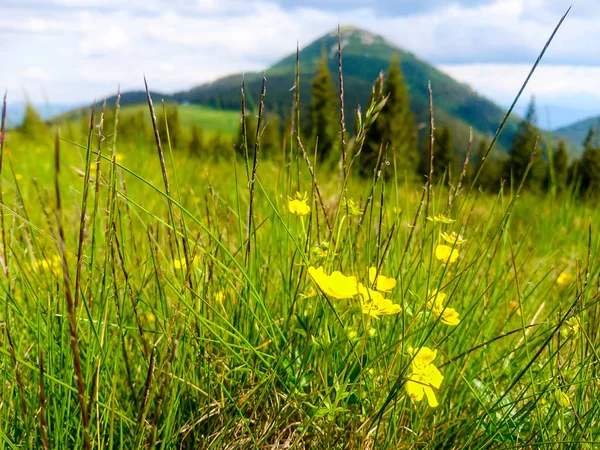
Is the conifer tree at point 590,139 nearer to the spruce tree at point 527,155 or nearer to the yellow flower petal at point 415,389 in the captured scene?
the spruce tree at point 527,155

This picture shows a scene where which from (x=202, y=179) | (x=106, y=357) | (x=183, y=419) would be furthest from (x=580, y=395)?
(x=202, y=179)

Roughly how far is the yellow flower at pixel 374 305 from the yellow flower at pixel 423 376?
0.34ft

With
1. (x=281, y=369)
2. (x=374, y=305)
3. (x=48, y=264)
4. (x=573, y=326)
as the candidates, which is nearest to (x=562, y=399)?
(x=573, y=326)

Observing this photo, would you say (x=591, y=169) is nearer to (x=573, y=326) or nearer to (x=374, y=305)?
(x=573, y=326)

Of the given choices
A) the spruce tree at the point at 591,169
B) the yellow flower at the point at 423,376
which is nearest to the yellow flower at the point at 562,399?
the yellow flower at the point at 423,376

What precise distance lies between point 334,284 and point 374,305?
11 centimetres

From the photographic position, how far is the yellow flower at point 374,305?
0.77 metres

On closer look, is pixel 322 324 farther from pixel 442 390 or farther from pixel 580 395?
pixel 580 395

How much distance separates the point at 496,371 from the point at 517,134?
36.9 meters

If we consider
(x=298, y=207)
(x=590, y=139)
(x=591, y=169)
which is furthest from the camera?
(x=591, y=169)

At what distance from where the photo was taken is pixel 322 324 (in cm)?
98

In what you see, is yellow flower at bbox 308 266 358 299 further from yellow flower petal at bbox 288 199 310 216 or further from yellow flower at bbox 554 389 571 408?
yellow flower at bbox 554 389 571 408

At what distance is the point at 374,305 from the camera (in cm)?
80

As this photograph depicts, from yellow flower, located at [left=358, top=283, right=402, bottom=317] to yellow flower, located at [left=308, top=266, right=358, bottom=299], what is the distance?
30 mm
